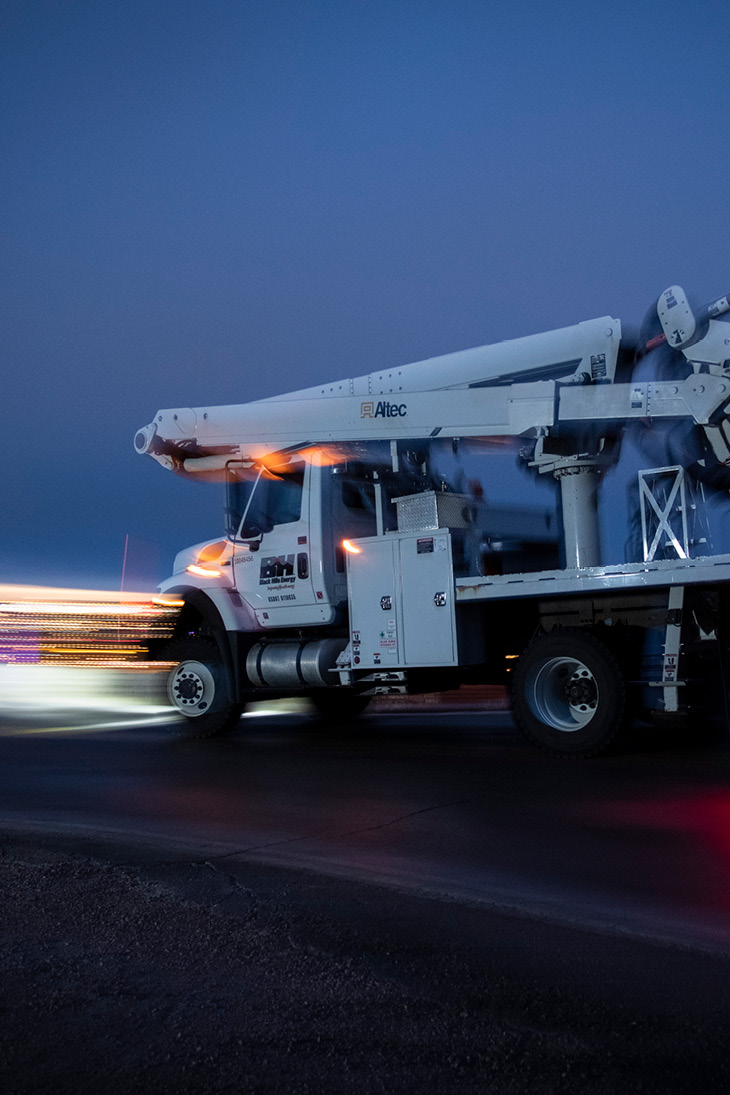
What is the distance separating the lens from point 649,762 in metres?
9.31

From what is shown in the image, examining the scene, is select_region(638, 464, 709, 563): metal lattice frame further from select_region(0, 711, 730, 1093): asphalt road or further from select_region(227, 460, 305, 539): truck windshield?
select_region(227, 460, 305, 539): truck windshield

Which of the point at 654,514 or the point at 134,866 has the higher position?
the point at 654,514

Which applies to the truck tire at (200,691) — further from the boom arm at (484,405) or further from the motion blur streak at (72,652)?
the boom arm at (484,405)

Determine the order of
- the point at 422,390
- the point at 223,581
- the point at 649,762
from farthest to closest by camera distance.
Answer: the point at 223,581 < the point at 422,390 < the point at 649,762

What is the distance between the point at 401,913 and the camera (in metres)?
4.87

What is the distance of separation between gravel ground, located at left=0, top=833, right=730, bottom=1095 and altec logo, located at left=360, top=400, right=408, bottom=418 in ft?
22.1

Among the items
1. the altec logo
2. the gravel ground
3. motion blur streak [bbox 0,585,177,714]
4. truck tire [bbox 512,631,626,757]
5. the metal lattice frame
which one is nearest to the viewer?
the gravel ground

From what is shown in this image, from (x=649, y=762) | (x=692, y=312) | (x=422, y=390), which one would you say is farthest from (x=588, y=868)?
(x=422, y=390)

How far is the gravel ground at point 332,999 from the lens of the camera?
10.2 ft

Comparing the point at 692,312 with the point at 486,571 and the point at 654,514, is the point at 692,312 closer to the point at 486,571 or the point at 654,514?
the point at 654,514

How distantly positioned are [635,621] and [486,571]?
6.79 feet

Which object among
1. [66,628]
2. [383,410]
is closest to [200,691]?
[383,410]

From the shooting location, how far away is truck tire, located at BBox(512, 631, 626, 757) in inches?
368

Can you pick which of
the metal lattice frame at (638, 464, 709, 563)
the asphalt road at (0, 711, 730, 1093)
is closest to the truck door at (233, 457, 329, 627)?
the asphalt road at (0, 711, 730, 1093)
